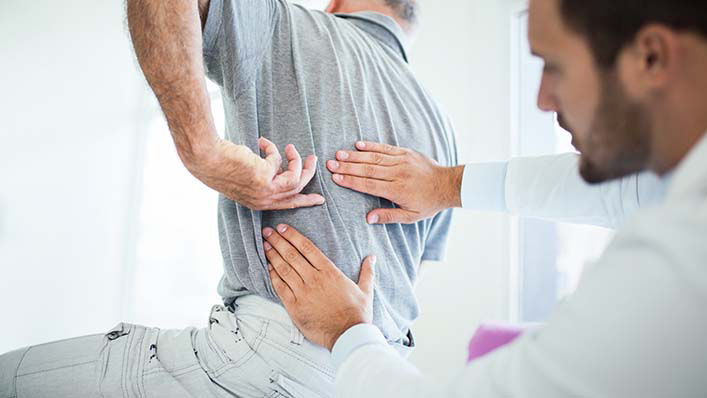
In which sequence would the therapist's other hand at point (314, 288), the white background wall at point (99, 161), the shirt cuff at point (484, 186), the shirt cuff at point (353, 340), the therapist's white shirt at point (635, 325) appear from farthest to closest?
the white background wall at point (99, 161) < the shirt cuff at point (484, 186) < the therapist's other hand at point (314, 288) < the shirt cuff at point (353, 340) < the therapist's white shirt at point (635, 325)

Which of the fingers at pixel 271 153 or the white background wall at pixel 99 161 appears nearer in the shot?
the fingers at pixel 271 153

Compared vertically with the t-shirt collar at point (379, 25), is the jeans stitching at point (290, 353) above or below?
below

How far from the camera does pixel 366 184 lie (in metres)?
1.11

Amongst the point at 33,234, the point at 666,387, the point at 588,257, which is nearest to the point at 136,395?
the point at 666,387

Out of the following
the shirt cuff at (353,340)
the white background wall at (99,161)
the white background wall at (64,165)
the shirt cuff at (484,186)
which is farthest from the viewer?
the white background wall at (64,165)

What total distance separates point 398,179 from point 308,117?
0.22 m

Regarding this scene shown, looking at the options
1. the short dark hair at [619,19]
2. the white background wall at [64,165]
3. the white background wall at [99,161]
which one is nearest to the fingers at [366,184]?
the short dark hair at [619,19]

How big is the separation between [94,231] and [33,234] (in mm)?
368

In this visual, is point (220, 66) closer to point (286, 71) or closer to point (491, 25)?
point (286, 71)

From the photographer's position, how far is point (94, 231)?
3377 mm

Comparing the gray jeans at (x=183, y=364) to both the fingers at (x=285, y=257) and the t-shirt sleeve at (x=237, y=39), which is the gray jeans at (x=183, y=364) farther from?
the t-shirt sleeve at (x=237, y=39)

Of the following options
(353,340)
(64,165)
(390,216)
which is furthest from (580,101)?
(64,165)

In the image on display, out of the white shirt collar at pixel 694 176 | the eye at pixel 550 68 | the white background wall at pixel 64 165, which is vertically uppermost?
the eye at pixel 550 68

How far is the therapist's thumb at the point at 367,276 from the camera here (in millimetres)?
1028
